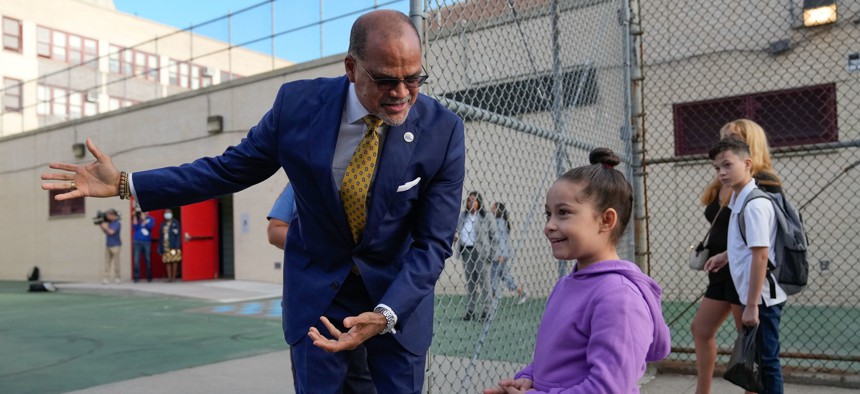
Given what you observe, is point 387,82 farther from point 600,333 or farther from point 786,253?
point 786,253

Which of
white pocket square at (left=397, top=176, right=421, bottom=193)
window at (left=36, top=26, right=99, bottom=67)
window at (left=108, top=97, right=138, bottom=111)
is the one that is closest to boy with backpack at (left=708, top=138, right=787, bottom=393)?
white pocket square at (left=397, top=176, right=421, bottom=193)

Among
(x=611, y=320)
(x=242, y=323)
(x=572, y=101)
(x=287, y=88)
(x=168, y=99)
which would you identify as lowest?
(x=242, y=323)

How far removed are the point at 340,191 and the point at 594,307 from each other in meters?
0.83

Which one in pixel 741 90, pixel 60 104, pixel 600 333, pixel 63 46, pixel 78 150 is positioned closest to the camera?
pixel 600 333

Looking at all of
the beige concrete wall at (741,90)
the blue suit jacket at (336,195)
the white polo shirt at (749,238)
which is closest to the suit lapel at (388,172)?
the blue suit jacket at (336,195)

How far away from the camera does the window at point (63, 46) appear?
28297 millimetres

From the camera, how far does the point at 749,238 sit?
336 cm

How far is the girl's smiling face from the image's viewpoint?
189cm

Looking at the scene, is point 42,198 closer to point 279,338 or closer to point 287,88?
point 279,338

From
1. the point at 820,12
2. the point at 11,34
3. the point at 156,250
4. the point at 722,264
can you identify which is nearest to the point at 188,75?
the point at 156,250

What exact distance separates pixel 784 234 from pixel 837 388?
175 centimetres

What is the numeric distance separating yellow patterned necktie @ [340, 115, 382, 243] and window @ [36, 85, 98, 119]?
73.9ft

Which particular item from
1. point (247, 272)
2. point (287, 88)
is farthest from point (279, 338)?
point (247, 272)

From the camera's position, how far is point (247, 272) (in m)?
14.9
